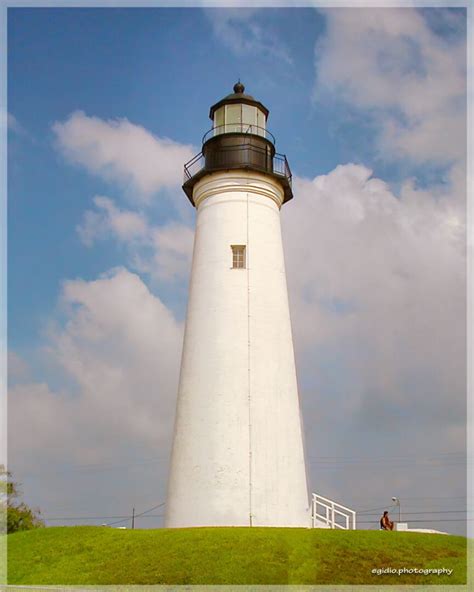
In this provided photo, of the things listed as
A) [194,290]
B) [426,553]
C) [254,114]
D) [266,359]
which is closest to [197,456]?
[266,359]

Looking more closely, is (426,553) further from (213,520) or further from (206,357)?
(206,357)

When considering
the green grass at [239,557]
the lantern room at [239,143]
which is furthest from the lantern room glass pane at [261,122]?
the green grass at [239,557]

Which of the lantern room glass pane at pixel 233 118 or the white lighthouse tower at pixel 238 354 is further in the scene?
the lantern room glass pane at pixel 233 118

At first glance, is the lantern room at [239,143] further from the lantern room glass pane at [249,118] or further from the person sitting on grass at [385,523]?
the person sitting on grass at [385,523]

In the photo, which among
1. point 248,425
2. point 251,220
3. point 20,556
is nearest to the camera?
point 20,556

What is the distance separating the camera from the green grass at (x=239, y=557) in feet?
56.3

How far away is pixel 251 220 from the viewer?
Answer: 25609 mm

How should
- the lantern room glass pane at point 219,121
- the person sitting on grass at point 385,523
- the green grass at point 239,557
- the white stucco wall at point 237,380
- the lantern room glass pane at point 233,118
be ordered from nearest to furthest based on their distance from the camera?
the green grass at point 239,557 → the white stucco wall at point 237,380 → the person sitting on grass at point 385,523 → the lantern room glass pane at point 233,118 → the lantern room glass pane at point 219,121

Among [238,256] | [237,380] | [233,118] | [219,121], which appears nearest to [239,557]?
[237,380]

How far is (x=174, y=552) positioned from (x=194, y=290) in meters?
9.64

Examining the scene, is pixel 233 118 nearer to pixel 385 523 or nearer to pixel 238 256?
pixel 238 256

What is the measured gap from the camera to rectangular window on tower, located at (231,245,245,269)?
82.9 feet

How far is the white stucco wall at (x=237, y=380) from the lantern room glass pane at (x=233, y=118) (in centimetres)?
195

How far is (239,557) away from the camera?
1805 cm
